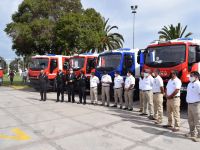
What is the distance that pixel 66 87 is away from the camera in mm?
16281

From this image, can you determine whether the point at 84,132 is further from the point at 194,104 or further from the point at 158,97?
the point at 194,104

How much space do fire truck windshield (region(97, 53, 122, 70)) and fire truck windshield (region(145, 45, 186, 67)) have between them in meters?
2.50

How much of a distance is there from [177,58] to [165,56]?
2.00ft

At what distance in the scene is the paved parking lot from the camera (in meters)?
7.02

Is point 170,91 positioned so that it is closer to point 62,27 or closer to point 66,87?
point 66,87

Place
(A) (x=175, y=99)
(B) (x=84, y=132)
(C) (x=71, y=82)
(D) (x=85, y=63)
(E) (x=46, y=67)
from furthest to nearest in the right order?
(E) (x=46, y=67)
(D) (x=85, y=63)
(C) (x=71, y=82)
(A) (x=175, y=99)
(B) (x=84, y=132)

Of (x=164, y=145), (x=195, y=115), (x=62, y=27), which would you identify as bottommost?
(x=164, y=145)

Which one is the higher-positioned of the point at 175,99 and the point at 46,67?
the point at 46,67

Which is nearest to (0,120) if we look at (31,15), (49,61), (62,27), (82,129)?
(82,129)

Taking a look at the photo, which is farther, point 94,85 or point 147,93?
point 94,85

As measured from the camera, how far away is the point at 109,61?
Answer: 52.2ft

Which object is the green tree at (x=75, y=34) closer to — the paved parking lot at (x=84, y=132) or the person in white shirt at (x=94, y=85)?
the person in white shirt at (x=94, y=85)

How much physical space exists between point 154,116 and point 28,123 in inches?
173

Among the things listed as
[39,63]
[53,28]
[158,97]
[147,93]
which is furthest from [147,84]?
[53,28]
